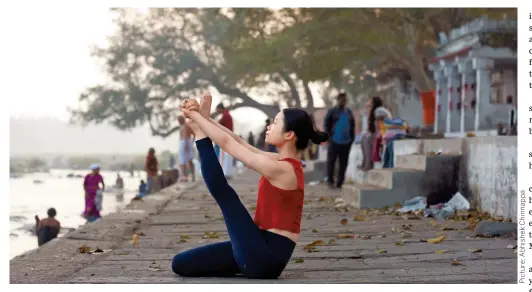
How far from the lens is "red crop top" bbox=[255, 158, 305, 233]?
19.6ft

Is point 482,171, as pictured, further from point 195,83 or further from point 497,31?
point 195,83

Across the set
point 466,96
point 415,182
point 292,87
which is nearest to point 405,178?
point 415,182

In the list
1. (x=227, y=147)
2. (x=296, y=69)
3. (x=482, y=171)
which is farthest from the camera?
(x=296, y=69)

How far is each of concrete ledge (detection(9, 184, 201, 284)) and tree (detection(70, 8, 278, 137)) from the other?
3200 centimetres

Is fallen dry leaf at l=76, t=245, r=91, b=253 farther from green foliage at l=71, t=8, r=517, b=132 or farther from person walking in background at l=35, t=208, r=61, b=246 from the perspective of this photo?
green foliage at l=71, t=8, r=517, b=132

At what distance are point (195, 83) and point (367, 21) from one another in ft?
60.4

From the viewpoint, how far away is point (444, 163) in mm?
12867

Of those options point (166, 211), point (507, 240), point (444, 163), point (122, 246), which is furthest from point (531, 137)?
point (166, 211)

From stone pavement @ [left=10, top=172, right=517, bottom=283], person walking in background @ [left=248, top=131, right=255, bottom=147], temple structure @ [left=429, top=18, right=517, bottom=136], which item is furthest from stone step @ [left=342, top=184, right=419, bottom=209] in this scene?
person walking in background @ [left=248, top=131, right=255, bottom=147]

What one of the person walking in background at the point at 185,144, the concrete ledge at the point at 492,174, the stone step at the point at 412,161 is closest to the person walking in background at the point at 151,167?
the person walking in background at the point at 185,144

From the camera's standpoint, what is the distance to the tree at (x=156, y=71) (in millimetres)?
45406

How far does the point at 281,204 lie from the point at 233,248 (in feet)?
1.57

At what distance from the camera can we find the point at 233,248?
6.14 m

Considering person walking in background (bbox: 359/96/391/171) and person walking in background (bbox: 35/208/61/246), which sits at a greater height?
person walking in background (bbox: 359/96/391/171)
